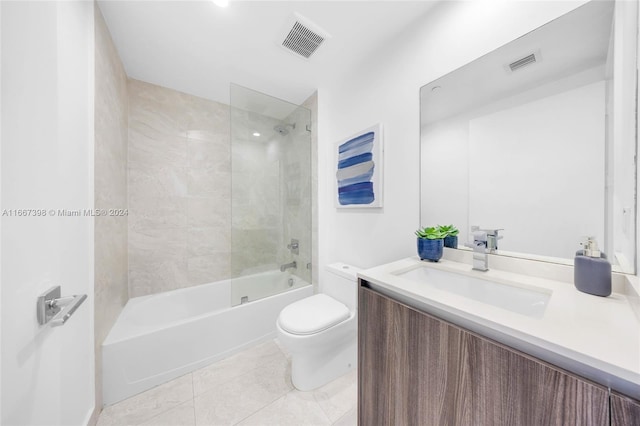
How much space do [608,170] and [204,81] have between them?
272 cm

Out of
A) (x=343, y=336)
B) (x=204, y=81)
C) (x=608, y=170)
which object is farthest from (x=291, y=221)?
(x=608, y=170)

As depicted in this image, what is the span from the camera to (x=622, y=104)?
74 cm

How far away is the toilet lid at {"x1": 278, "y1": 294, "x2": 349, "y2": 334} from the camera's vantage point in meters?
1.29

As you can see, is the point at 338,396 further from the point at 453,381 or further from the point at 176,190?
the point at 176,190

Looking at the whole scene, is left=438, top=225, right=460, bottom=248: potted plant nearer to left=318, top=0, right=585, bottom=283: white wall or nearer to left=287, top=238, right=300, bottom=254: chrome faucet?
left=318, top=0, right=585, bottom=283: white wall

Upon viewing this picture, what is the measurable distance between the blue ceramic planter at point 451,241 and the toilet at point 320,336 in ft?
1.89

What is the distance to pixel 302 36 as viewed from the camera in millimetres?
1477

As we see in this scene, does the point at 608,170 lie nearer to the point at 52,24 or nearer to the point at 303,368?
the point at 303,368

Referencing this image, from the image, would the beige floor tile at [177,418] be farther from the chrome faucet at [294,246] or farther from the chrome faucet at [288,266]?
the chrome faucet at [294,246]

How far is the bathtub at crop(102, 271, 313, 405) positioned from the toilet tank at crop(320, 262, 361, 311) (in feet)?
1.58

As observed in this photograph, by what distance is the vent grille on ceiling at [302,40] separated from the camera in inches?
56.3

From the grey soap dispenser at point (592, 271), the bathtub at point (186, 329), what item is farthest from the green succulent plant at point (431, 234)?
the bathtub at point (186, 329)

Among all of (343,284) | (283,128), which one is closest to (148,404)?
(343,284)

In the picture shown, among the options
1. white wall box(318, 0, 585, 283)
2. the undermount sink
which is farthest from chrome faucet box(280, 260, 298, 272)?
the undermount sink
